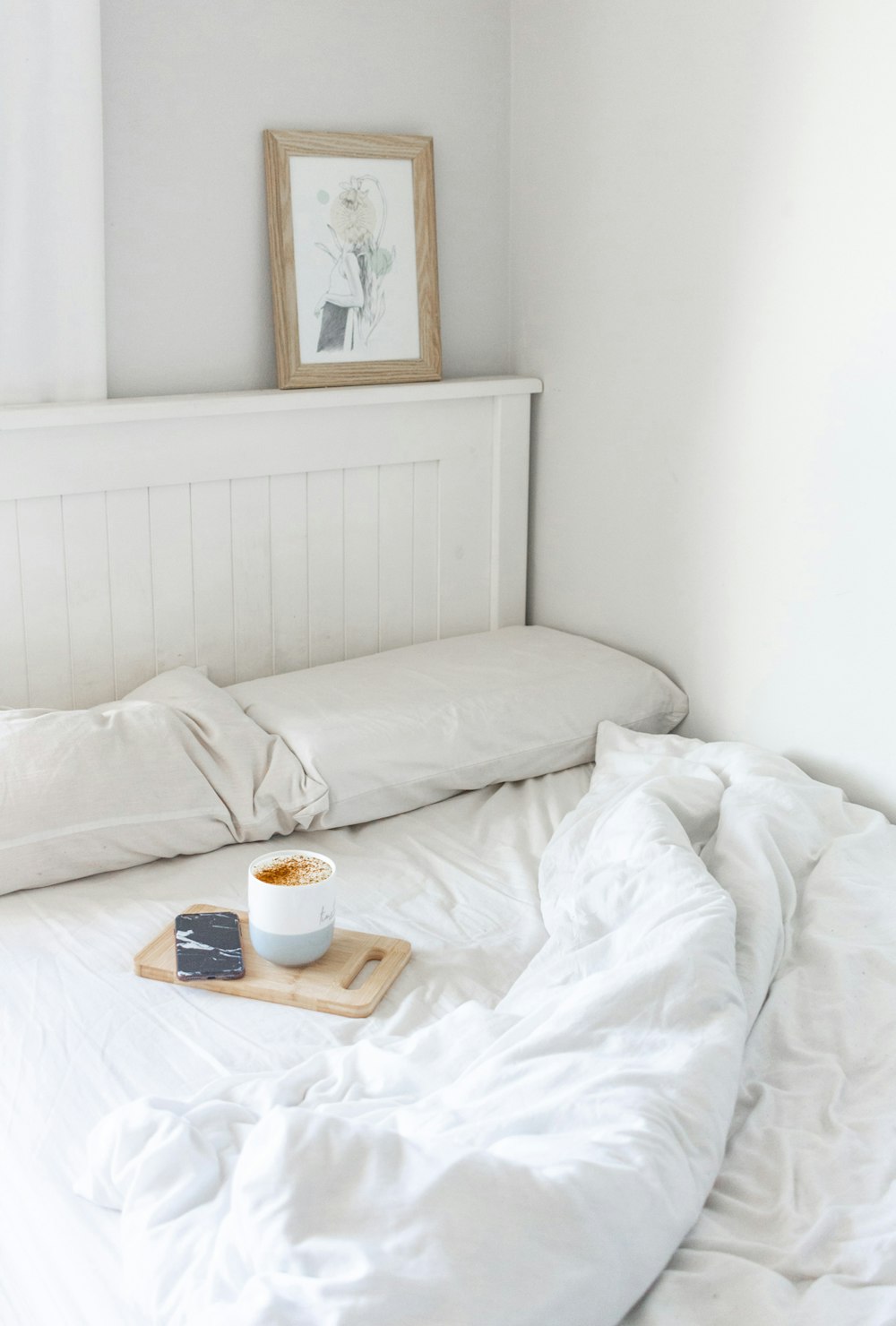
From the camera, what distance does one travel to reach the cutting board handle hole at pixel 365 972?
1296 millimetres

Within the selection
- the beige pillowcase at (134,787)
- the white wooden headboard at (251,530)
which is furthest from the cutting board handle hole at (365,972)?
the white wooden headboard at (251,530)

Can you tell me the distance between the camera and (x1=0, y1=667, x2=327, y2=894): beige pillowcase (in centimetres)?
148

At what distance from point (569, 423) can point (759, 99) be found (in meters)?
0.63

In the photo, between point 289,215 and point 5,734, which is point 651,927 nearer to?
point 5,734

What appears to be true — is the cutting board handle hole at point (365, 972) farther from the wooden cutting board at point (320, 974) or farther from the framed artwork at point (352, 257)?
the framed artwork at point (352, 257)

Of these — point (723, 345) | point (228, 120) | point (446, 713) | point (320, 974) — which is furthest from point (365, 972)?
point (228, 120)

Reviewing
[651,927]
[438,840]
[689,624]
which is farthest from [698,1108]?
[689,624]

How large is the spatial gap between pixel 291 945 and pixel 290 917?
0.03 meters

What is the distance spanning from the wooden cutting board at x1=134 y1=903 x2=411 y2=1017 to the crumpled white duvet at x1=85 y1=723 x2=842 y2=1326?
11 centimetres

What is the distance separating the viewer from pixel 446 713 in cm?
180

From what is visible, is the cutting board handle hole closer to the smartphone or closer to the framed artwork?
the smartphone

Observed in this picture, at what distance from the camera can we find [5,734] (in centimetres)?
153

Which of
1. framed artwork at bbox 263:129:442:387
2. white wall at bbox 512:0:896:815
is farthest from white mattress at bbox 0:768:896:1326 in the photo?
framed artwork at bbox 263:129:442:387

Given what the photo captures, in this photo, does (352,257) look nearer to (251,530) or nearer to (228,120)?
(228,120)
